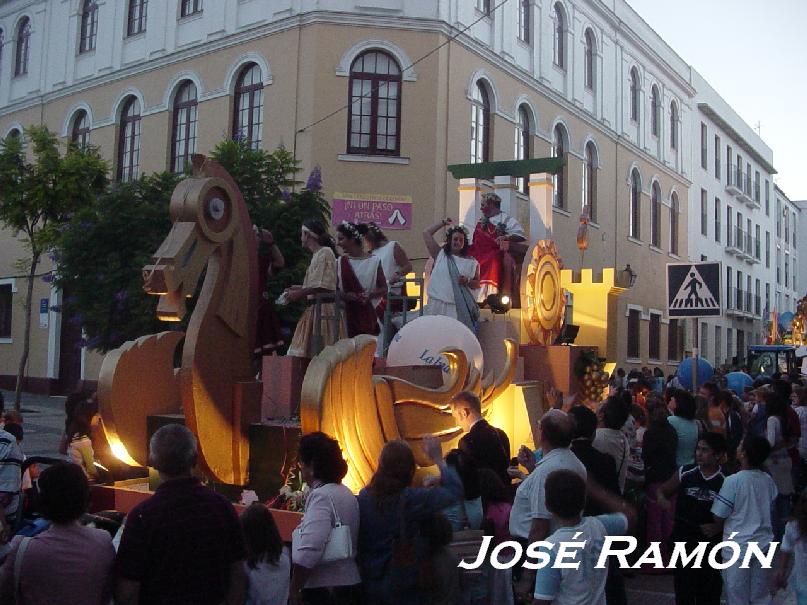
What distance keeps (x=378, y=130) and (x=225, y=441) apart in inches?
581

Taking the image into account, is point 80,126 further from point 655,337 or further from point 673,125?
point 673,125

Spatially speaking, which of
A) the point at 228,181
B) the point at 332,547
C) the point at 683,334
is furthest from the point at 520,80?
the point at 332,547

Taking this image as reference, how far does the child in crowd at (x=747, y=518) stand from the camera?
5.34 meters

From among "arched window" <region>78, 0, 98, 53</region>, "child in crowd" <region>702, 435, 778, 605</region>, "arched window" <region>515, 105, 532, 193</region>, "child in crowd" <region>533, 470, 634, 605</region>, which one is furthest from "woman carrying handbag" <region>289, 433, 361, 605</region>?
"arched window" <region>78, 0, 98, 53</region>

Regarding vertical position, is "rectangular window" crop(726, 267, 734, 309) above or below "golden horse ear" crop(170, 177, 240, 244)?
above

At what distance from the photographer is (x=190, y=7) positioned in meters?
23.0

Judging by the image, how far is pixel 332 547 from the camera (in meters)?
4.20

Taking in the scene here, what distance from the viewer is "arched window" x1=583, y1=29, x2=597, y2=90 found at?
27.9 m

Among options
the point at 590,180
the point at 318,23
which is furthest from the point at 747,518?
the point at 590,180

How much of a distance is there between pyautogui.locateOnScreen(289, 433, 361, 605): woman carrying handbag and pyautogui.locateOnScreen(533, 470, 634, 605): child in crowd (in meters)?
0.90

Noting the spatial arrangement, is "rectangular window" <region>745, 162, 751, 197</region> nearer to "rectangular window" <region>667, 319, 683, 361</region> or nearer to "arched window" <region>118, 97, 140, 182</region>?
"rectangular window" <region>667, 319, 683, 361</region>

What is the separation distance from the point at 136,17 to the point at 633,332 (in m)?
18.8

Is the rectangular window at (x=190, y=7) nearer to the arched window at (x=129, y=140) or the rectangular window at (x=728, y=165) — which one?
the arched window at (x=129, y=140)

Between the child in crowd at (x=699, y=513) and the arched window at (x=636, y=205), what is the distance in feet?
86.7
